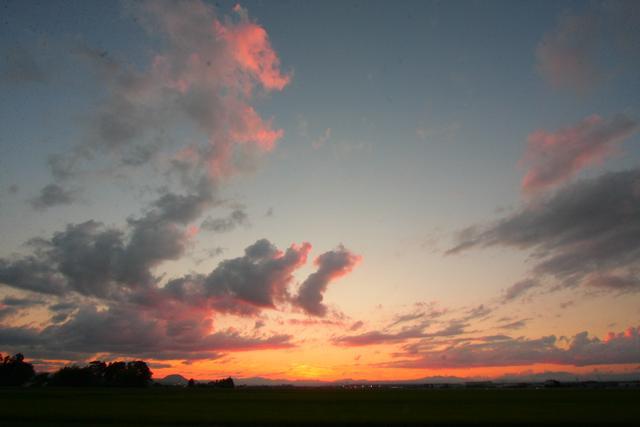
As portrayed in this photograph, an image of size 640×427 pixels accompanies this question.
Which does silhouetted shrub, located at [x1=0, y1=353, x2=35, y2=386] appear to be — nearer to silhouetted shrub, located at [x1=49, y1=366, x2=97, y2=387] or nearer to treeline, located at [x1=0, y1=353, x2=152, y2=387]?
treeline, located at [x1=0, y1=353, x2=152, y2=387]

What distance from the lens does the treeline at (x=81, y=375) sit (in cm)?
16212

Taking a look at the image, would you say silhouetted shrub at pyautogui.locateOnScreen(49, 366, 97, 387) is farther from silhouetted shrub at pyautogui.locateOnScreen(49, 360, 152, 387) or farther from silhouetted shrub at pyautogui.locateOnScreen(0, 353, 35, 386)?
silhouetted shrub at pyautogui.locateOnScreen(0, 353, 35, 386)

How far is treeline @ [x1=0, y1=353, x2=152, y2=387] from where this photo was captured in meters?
162

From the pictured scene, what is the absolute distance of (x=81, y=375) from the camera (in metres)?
162

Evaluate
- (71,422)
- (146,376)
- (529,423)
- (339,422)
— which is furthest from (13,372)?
(529,423)

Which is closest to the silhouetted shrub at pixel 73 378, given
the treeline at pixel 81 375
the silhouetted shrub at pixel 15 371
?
the treeline at pixel 81 375

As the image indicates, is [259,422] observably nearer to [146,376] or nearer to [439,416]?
[439,416]

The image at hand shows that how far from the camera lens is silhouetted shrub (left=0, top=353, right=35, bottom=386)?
537 feet

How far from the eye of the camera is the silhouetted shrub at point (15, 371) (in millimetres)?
163625

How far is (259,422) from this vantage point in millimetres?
37875

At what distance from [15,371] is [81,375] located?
27944mm

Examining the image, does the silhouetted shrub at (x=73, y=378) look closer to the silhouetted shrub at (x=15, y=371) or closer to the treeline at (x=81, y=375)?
the treeline at (x=81, y=375)

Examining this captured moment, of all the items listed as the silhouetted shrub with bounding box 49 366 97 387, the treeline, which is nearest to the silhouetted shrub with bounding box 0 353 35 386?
the treeline

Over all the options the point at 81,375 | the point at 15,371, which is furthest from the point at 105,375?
the point at 15,371
